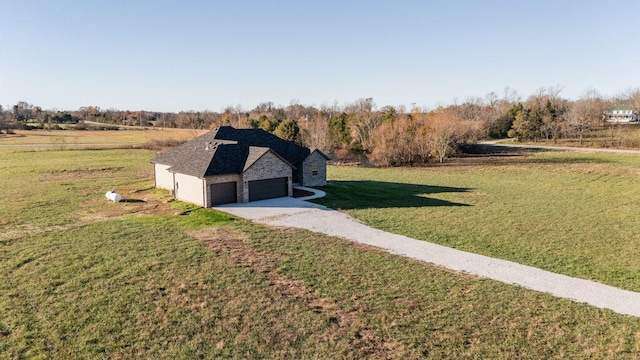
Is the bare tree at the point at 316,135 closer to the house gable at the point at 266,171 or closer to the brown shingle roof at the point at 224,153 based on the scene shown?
the brown shingle roof at the point at 224,153

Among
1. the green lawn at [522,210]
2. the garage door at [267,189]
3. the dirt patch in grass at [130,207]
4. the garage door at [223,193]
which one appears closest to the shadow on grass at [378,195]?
the green lawn at [522,210]

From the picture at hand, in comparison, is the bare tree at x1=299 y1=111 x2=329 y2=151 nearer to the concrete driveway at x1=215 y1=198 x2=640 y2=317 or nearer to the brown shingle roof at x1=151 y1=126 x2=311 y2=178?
the brown shingle roof at x1=151 y1=126 x2=311 y2=178

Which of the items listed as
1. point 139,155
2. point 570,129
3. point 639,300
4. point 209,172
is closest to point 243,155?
point 209,172

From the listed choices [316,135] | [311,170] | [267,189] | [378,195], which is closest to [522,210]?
[378,195]

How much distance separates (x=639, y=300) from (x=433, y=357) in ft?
26.3

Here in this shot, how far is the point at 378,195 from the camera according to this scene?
31438 mm

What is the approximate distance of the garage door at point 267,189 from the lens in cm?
2812

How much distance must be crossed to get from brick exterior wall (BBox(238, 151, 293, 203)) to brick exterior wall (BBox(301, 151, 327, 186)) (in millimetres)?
4504

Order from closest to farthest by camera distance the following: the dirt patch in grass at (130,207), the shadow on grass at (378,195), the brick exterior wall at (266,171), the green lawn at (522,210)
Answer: the green lawn at (522,210), the dirt patch in grass at (130,207), the brick exterior wall at (266,171), the shadow on grass at (378,195)

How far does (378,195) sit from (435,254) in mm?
13932

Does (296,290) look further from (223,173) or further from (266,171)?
(266,171)

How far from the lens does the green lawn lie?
1761 cm

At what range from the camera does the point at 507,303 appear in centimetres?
1293

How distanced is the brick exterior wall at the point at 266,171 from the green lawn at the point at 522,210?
148 inches
